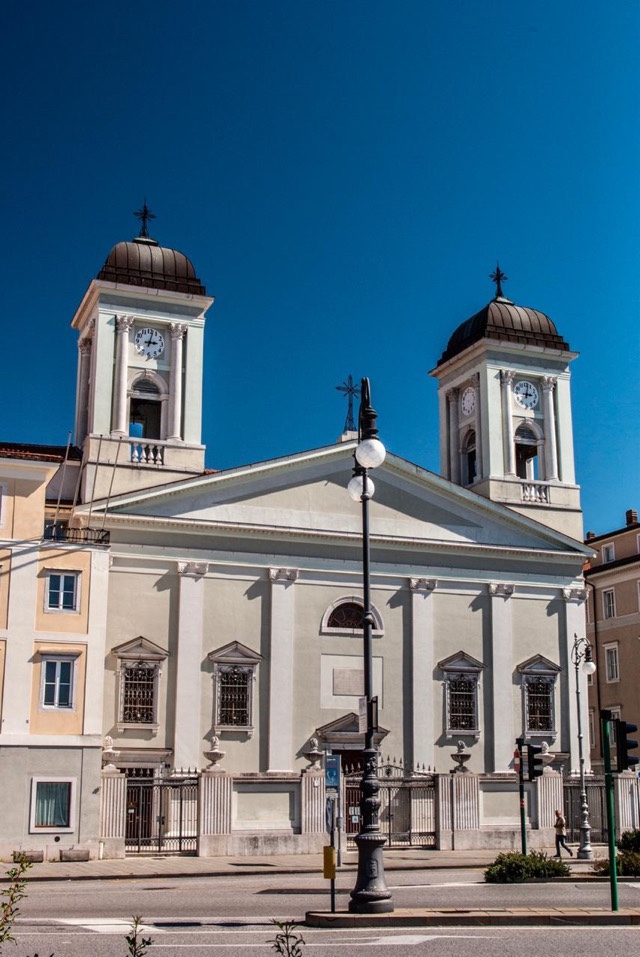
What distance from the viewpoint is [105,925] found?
16781 mm

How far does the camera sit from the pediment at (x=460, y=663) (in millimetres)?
42719

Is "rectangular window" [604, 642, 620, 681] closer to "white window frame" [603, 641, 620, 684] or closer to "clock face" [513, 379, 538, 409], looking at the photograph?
Result: "white window frame" [603, 641, 620, 684]

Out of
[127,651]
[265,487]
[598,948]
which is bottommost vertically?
[598,948]

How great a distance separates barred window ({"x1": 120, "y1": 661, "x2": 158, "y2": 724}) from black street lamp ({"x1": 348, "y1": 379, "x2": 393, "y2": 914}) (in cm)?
1927

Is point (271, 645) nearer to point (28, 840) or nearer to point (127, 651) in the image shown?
point (127, 651)

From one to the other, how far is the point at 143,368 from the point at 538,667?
17351mm

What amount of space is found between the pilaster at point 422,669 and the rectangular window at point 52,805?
1333cm

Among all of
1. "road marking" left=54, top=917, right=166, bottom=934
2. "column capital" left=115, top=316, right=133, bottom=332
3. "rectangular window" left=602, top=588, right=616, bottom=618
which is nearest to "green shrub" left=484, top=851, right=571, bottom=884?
"road marking" left=54, top=917, right=166, bottom=934

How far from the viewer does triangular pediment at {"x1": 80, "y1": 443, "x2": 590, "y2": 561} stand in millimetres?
40250

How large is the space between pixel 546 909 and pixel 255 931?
466cm

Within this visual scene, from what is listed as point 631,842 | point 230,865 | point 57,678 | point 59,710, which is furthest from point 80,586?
point 631,842

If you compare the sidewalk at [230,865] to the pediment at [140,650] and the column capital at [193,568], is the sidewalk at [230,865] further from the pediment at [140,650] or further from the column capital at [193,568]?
the column capital at [193,568]

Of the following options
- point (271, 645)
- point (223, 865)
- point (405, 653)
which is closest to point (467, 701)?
point (405, 653)

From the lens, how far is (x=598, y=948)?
14.3m
